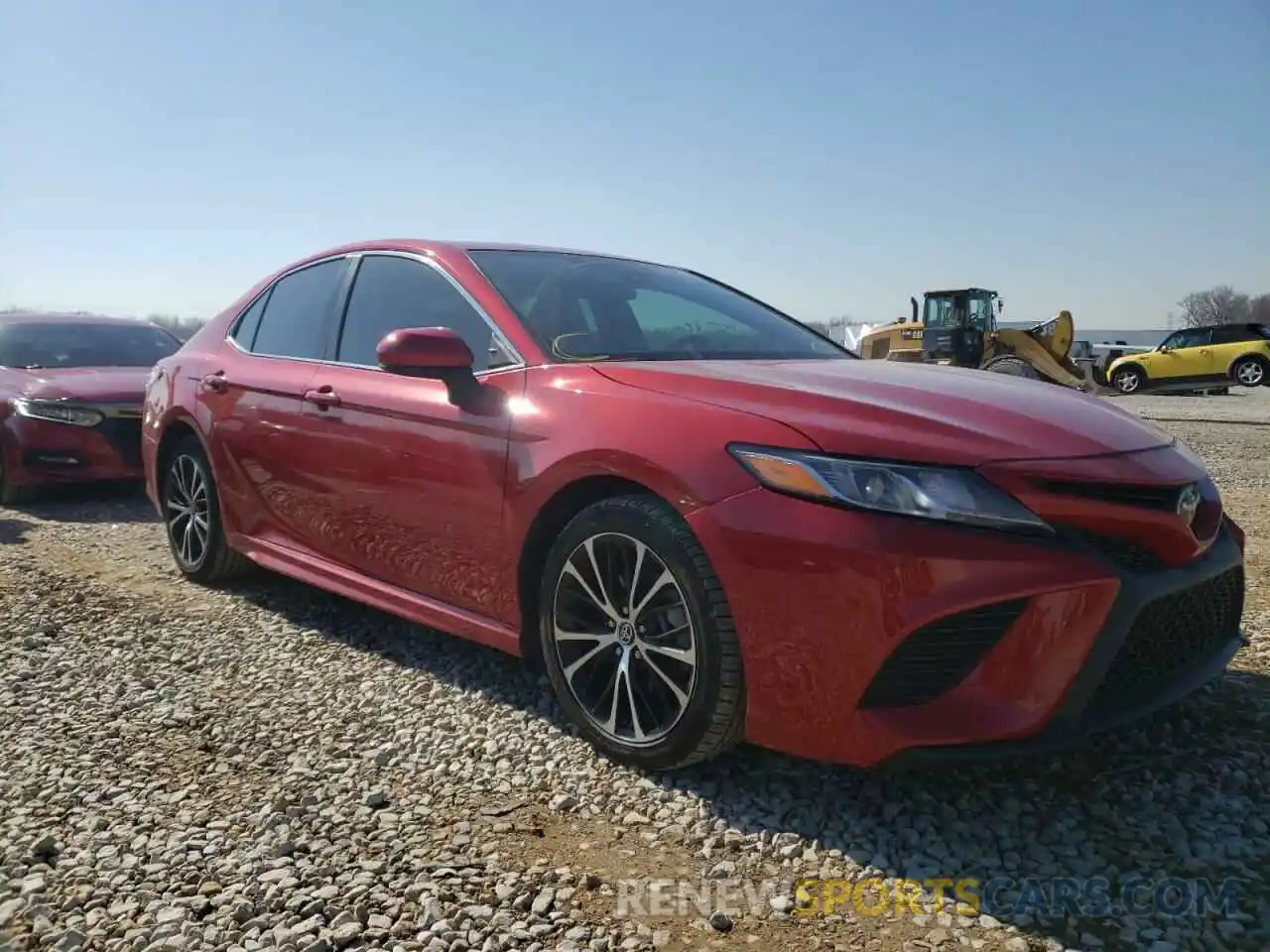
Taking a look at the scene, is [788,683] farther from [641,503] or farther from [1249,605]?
[1249,605]

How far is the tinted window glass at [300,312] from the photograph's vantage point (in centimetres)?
392

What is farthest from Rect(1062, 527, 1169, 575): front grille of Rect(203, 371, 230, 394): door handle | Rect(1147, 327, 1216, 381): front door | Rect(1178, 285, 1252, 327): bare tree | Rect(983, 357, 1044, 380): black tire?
Rect(1178, 285, 1252, 327): bare tree

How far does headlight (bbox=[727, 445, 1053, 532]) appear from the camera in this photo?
211cm

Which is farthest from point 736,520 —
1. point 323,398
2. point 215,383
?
point 215,383

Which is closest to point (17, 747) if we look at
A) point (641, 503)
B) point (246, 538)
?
point (246, 538)

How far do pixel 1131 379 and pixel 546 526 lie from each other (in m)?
24.0

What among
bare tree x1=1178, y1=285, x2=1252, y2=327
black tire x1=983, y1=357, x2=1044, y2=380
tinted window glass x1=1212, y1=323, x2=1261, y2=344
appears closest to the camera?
black tire x1=983, y1=357, x2=1044, y2=380

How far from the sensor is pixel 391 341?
9.53ft

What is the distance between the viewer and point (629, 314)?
3389 millimetres

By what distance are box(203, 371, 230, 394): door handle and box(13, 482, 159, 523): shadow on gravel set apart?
2.60 meters

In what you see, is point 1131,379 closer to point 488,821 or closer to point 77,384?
point 77,384

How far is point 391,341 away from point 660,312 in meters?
1.02

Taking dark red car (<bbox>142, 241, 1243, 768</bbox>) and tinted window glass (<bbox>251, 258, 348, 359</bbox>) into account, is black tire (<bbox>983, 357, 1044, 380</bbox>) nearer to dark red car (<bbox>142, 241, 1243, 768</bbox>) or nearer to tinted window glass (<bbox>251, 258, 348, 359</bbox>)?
dark red car (<bbox>142, 241, 1243, 768</bbox>)

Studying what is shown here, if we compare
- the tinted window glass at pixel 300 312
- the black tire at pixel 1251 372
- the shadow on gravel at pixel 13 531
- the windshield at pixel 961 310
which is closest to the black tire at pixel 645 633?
the tinted window glass at pixel 300 312
